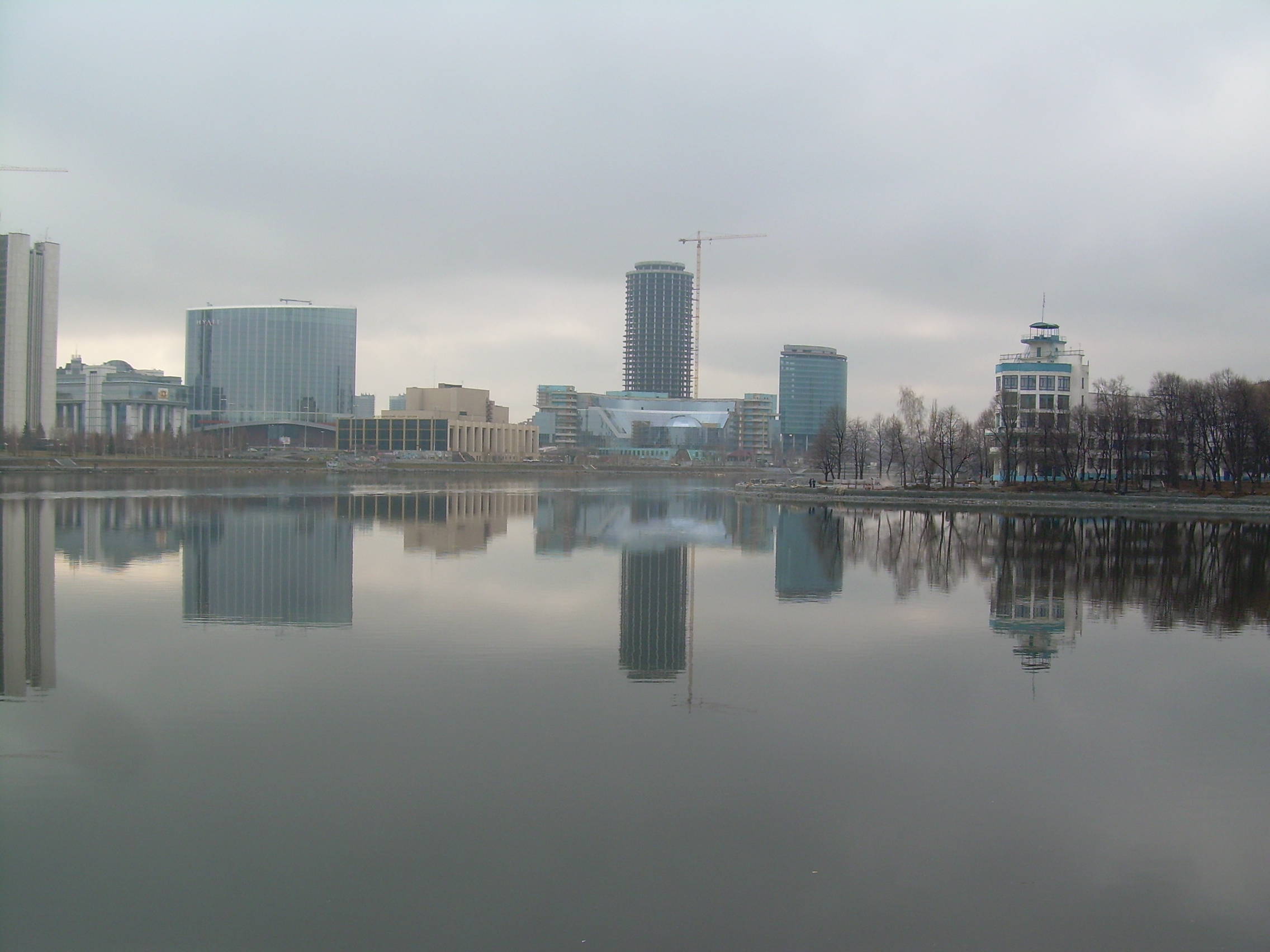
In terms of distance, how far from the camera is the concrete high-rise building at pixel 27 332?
90.4m

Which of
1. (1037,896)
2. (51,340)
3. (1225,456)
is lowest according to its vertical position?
(1037,896)

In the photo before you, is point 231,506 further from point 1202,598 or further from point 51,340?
point 51,340

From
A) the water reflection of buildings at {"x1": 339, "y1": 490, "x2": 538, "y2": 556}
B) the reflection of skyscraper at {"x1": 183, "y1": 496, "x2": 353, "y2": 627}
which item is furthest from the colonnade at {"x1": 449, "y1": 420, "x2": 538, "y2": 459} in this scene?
the reflection of skyscraper at {"x1": 183, "y1": 496, "x2": 353, "y2": 627}

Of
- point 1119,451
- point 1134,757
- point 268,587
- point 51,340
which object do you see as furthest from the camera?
point 51,340

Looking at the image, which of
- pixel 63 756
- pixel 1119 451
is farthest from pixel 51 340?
A: pixel 63 756

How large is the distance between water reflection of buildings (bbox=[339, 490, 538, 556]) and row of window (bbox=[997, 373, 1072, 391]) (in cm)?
3155

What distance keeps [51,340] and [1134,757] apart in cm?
10821

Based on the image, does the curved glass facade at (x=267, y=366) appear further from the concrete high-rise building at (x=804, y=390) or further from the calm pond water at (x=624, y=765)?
the calm pond water at (x=624, y=765)

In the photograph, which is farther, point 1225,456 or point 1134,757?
point 1225,456

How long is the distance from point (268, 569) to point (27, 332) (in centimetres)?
9059

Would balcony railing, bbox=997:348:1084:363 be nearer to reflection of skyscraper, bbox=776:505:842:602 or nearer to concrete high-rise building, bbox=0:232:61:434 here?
reflection of skyscraper, bbox=776:505:842:602

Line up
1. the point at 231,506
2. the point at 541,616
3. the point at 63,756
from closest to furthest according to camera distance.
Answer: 1. the point at 63,756
2. the point at 541,616
3. the point at 231,506

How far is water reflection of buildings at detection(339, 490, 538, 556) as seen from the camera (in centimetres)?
2601

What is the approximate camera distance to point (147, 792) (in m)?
7.53
